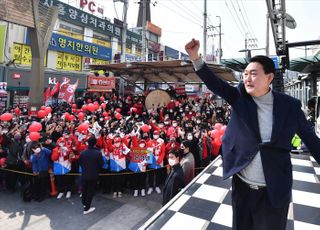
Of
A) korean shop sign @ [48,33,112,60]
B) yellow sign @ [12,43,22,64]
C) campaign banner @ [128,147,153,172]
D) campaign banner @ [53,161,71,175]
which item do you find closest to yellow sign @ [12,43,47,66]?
yellow sign @ [12,43,22,64]

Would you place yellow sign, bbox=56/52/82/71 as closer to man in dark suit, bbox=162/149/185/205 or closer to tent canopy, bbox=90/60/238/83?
tent canopy, bbox=90/60/238/83

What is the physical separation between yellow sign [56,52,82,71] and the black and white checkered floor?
56.7ft

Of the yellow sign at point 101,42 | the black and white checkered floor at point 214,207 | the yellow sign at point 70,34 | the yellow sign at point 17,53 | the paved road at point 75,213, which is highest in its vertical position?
the yellow sign at point 101,42

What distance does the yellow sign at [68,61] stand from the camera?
58.4ft

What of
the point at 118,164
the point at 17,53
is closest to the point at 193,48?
the point at 118,164

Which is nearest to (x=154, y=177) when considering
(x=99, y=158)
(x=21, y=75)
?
(x=99, y=158)

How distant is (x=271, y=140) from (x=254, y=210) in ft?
1.50

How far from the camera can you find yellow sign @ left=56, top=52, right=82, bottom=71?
58.4 ft

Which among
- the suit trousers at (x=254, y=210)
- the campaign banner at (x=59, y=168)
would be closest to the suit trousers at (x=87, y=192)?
the campaign banner at (x=59, y=168)

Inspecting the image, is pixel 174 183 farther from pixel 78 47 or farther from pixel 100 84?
pixel 78 47

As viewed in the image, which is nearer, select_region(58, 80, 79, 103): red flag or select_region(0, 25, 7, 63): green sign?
select_region(58, 80, 79, 103): red flag

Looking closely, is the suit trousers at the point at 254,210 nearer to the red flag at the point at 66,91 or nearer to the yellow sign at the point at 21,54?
the red flag at the point at 66,91

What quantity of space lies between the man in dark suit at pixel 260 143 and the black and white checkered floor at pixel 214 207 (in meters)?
1.06

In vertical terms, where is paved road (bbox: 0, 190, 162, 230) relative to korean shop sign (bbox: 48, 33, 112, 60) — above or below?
below
